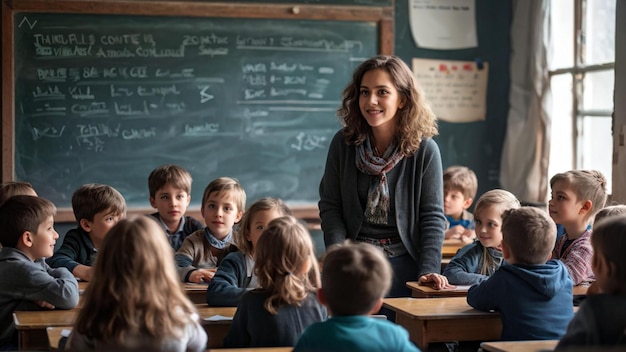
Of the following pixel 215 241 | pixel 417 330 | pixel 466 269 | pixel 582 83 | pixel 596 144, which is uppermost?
pixel 582 83

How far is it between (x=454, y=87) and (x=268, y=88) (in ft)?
4.65

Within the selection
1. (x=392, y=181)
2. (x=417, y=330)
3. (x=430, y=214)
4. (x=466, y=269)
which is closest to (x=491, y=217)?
(x=466, y=269)

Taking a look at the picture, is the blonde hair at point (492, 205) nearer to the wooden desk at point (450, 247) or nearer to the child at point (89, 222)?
the wooden desk at point (450, 247)

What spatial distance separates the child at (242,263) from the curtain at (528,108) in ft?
10.7

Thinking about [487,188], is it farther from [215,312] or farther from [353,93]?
[215,312]

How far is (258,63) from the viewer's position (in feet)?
20.6

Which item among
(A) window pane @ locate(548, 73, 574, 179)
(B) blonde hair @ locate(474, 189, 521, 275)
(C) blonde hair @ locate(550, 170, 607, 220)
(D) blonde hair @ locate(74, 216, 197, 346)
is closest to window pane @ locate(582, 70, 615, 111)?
(A) window pane @ locate(548, 73, 574, 179)

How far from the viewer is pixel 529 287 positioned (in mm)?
3023

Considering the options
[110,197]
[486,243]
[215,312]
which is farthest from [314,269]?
[110,197]

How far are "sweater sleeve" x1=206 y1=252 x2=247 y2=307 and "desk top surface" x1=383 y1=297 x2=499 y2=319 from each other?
552mm

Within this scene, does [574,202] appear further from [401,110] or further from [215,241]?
[215,241]

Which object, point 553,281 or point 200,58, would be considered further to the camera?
point 200,58

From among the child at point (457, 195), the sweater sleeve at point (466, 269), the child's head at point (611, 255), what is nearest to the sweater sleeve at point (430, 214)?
the sweater sleeve at point (466, 269)

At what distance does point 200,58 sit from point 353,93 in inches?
110
